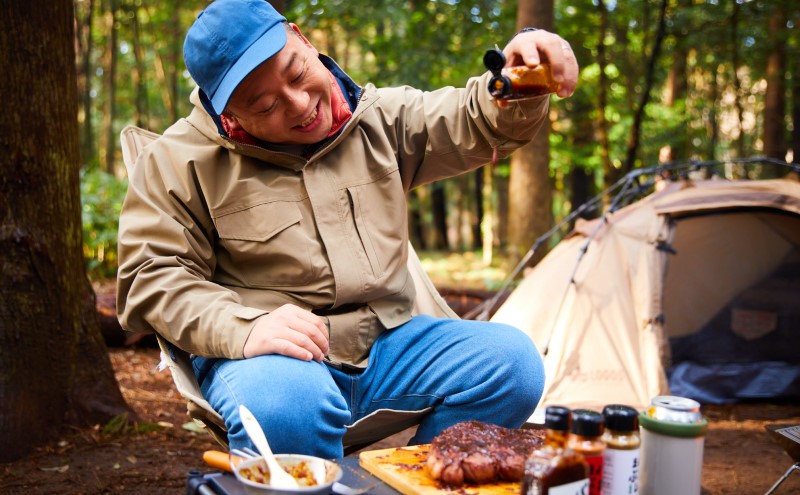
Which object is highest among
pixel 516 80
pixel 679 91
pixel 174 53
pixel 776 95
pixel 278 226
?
pixel 174 53

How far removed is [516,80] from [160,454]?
249 centimetres

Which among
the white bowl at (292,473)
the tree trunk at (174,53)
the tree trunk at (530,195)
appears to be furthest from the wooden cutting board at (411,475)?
the tree trunk at (174,53)

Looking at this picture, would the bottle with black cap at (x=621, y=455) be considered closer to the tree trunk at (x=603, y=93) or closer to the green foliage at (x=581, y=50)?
the green foliage at (x=581, y=50)

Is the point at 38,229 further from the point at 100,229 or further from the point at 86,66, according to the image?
the point at 86,66

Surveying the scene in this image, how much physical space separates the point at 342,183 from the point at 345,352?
541mm

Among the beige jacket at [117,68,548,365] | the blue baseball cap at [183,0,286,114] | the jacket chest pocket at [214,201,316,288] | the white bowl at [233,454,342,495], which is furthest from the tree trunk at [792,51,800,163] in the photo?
the white bowl at [233,454,342,495]

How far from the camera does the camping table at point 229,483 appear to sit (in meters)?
1.53

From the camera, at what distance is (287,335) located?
76.6 inches

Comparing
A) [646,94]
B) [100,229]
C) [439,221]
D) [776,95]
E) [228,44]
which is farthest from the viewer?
[439,221]

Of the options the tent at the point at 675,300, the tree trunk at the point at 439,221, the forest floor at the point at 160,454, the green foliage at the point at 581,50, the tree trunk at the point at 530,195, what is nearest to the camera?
the forest floor at the point at 160,454

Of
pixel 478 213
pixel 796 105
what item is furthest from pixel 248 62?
pixel 478 213

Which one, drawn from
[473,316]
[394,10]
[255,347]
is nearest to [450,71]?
[394,10]

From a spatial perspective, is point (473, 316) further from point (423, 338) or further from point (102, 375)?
point (423, 338)

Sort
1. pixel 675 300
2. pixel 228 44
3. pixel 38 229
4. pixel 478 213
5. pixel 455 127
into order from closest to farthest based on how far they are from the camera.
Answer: pixel 228 44
pixel 455 127
pixel 38 229
pixel 675 300
pixel 478 213
